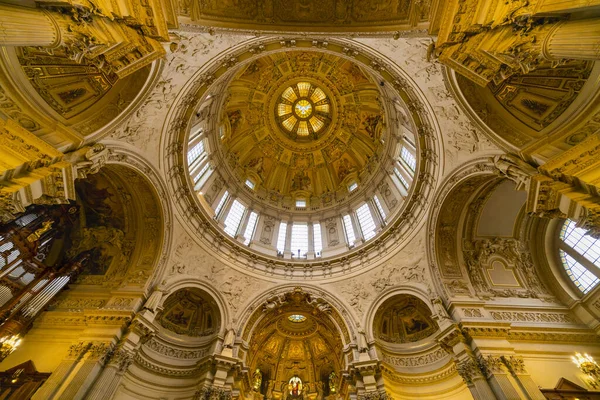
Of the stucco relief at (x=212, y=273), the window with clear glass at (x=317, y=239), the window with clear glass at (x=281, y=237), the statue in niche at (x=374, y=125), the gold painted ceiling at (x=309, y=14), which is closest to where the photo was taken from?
the gold painted ceiling at (x=309, y=14)

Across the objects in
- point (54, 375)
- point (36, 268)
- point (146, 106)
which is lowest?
point (54, 375)

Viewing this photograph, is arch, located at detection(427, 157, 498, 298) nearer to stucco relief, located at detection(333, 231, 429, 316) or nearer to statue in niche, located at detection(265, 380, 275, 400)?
stucco relief, located at detection(333, 231, 429, 316)

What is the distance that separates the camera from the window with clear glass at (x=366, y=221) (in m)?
19.0

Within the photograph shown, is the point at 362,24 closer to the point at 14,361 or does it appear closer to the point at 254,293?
the point at 254,293

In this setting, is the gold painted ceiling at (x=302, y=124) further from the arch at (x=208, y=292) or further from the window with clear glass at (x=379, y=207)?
the arch at (x=208, y=292)

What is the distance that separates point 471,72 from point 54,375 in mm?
16194

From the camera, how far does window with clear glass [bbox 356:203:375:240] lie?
1900 cm

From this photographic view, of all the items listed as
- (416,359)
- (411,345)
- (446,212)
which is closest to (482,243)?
(446,212)

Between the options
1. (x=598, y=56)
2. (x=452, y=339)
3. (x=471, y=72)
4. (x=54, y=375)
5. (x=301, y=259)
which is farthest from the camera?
(x=301, y=259)

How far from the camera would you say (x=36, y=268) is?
11656 mm

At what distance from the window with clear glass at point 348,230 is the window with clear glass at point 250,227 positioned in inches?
277

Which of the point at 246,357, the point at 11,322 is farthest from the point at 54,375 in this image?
the point at 246,357

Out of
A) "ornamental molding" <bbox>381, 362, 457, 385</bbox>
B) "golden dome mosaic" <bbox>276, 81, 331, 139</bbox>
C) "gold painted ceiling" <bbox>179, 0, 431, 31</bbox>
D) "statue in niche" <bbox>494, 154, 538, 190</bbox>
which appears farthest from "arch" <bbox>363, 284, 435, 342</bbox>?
"golden dome mosaic" <bbox>276, 81, 331, 139</bbox>

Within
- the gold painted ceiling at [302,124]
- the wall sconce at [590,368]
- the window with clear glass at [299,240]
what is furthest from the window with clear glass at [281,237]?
the wall sconce at [590,368]
